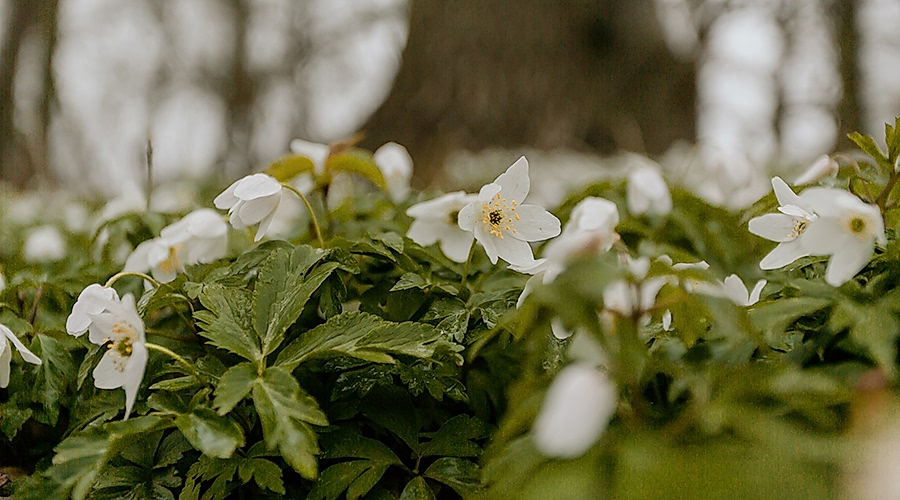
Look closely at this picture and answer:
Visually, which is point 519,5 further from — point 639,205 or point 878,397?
point 878,397

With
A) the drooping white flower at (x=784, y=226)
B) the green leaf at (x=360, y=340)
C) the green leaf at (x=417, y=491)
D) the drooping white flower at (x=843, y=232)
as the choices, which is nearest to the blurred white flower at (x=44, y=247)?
the green leaf at (x=360, y=340)

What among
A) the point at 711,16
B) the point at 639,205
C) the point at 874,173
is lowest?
the point at 711,16

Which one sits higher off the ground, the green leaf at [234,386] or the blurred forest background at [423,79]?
the green leaf at [234,386]

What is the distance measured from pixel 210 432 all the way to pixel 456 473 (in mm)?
413

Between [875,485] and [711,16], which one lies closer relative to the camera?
[875,485]

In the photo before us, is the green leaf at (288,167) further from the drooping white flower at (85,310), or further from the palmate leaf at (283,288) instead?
the drooping white flower at (85,310)

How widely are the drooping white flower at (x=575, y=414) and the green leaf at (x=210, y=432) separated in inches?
19.8

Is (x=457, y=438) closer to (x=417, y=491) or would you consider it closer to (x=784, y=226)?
(x=417, y=491)

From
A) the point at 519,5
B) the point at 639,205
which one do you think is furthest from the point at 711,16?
the point at 639,205

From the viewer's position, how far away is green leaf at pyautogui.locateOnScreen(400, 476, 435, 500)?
119 centimetres

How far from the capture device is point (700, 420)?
0.78m

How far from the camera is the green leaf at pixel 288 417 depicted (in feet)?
3.27

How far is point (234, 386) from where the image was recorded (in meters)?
1.07

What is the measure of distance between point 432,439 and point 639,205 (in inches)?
40.0
